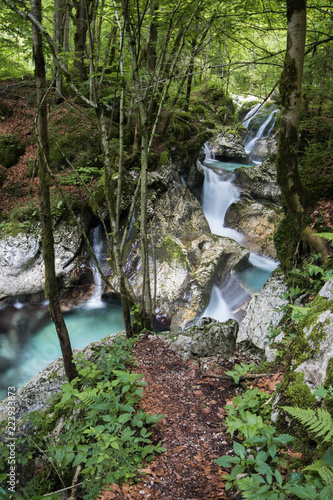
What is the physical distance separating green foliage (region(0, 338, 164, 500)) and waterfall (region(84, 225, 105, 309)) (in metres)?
5.60

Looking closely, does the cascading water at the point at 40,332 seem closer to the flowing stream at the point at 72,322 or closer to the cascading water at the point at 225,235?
the flowing stream at the point at 72,322

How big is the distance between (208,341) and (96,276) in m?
5.76

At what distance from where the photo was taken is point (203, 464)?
254 centimetres

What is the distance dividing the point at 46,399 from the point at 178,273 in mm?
4855

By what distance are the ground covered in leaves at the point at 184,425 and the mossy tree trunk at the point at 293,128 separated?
8.04 feet

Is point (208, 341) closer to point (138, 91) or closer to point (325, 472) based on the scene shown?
point (325, 472)

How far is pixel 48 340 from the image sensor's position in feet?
26.6

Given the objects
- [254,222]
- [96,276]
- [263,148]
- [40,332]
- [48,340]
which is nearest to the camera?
[48,340]

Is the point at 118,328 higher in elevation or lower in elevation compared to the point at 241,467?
lower

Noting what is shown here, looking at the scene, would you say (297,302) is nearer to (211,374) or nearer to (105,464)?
(211,374)

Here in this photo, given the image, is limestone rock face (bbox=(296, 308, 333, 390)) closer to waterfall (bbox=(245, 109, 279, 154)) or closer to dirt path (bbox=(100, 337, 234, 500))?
dirt path (bbox=(100, 337, 234, 500))

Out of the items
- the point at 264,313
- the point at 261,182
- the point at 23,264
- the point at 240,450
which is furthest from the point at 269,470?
the point at 261,182

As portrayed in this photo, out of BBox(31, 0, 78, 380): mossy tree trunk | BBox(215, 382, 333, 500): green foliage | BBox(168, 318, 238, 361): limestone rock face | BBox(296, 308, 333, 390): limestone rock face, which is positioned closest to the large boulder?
BBox(168, 318, 238, 361): limestone rock face

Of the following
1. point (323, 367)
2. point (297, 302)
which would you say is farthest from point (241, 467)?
point (297, 302)
